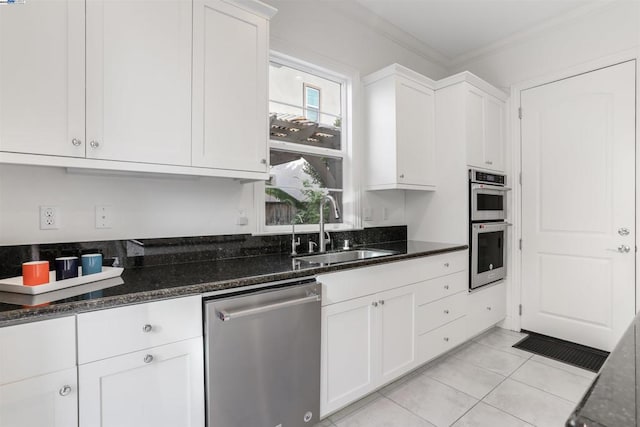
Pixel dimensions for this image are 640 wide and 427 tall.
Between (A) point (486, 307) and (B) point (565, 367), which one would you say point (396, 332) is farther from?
(B) point (565, 367)

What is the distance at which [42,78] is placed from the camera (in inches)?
47.8

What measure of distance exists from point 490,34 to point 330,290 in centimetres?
297

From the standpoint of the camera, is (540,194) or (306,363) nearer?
(306,363)

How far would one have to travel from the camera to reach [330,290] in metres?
1.71

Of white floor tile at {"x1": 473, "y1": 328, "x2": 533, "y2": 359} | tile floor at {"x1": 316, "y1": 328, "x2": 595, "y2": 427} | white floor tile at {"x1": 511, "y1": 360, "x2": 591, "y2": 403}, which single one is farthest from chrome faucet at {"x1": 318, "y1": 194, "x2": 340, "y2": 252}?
white floor tile at {"x1": 473, "y1": 328, "x2": 533, "y2": 359}

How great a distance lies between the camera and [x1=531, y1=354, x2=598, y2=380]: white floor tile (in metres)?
2.33

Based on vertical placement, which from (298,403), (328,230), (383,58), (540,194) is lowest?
(298,403)

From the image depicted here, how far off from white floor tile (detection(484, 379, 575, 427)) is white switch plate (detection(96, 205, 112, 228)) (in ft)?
7.99

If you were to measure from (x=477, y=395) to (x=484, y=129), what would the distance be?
2.15 metres

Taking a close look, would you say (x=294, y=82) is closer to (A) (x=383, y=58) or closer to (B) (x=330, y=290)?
(A) (x=383, y=58)

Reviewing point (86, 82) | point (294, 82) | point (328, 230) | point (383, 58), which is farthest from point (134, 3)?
point (383, 58)

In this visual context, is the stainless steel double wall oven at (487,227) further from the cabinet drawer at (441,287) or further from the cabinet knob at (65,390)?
the cabinet knob at (65,390)

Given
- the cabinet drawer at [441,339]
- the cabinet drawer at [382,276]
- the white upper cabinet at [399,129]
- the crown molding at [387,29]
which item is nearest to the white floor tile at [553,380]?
the cabinet drawer at [441,339]

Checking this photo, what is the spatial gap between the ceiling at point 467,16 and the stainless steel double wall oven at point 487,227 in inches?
53.0
